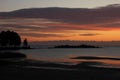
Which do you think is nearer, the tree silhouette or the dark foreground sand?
the dark foreground sand

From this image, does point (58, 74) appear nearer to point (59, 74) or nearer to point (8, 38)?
point (59, 74)

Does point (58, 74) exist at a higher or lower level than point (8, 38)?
lower

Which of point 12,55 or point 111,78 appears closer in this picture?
point 111,78

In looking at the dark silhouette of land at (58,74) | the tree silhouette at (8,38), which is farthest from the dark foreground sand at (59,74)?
the tree silhouette at (8,38)

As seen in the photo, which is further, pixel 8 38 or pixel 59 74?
pixel 8 38

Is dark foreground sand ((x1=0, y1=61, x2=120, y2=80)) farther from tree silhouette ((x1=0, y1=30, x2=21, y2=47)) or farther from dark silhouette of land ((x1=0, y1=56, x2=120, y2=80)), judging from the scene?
tree silhouette ((x1=0, y1=30, x2=21, y2=47))

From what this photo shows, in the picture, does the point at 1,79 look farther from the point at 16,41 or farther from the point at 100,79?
the point at 16,41

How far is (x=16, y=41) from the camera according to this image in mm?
164625

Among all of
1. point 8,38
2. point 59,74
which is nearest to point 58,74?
point 59,74

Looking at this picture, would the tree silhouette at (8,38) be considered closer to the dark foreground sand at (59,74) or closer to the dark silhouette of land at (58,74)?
the dark silhouette of land at (58,74)

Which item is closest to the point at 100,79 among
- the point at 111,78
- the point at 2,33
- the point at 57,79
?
the point at 111,78

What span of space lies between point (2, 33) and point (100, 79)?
136935 millimetres

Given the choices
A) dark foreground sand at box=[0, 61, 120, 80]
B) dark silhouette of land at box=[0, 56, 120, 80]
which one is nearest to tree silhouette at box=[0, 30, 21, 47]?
dark silhouette of land at box=[0, 56, 120, 80]

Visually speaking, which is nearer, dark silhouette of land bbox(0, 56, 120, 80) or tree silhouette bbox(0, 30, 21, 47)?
dark silhouette of land bbox(0, 56, 120, 80)
